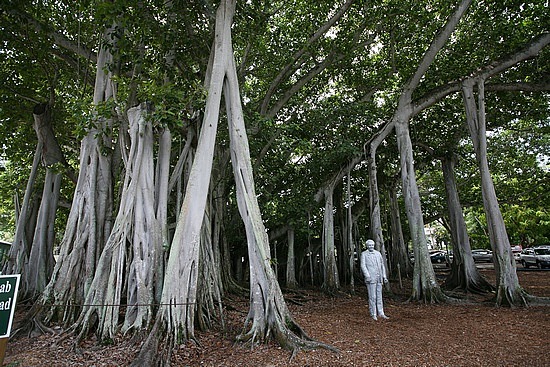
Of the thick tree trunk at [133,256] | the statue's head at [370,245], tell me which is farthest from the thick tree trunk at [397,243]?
the thick tree trunk at [133,256]

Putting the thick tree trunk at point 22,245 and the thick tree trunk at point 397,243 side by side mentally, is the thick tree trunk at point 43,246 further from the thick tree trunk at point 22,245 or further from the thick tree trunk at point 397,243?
the thick tree trunk at point 397,243

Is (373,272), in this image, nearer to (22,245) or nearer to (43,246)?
(43,246)

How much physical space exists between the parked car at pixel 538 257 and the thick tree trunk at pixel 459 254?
10.1 metres

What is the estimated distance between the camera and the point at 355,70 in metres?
9.59

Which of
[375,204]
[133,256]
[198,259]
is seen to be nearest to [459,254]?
[375,204]

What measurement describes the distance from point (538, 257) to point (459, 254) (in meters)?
10.7

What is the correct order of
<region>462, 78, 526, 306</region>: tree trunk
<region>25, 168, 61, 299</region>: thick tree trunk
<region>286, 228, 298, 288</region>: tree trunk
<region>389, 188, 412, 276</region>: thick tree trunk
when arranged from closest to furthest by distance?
<region>462, 78, 526, 306</region>: tree trunk < <region>25, 168, 61, 299</region>: thick tree trunk < <region>286, 228, 298, 288</region>: tree trunk < <region>389, 188, 412, 276</region>: thick tree trunk

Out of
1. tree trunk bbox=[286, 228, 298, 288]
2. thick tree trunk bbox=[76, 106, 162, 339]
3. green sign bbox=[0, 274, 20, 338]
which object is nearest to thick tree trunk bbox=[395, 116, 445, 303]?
tree trunk bbox=[286, 228, 298, 288]

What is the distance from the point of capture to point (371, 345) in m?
4.20

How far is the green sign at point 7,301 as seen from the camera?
248 cm

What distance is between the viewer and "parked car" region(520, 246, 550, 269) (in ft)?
52.4

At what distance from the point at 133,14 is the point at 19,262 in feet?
17.4

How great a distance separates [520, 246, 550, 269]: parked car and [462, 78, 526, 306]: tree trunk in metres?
12.1

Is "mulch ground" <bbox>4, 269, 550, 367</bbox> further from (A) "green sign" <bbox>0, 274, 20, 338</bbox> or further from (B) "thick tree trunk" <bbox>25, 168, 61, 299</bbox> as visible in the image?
(B) "thick tree trunk" <bbox>25, 168, 61, 299</bbox>
